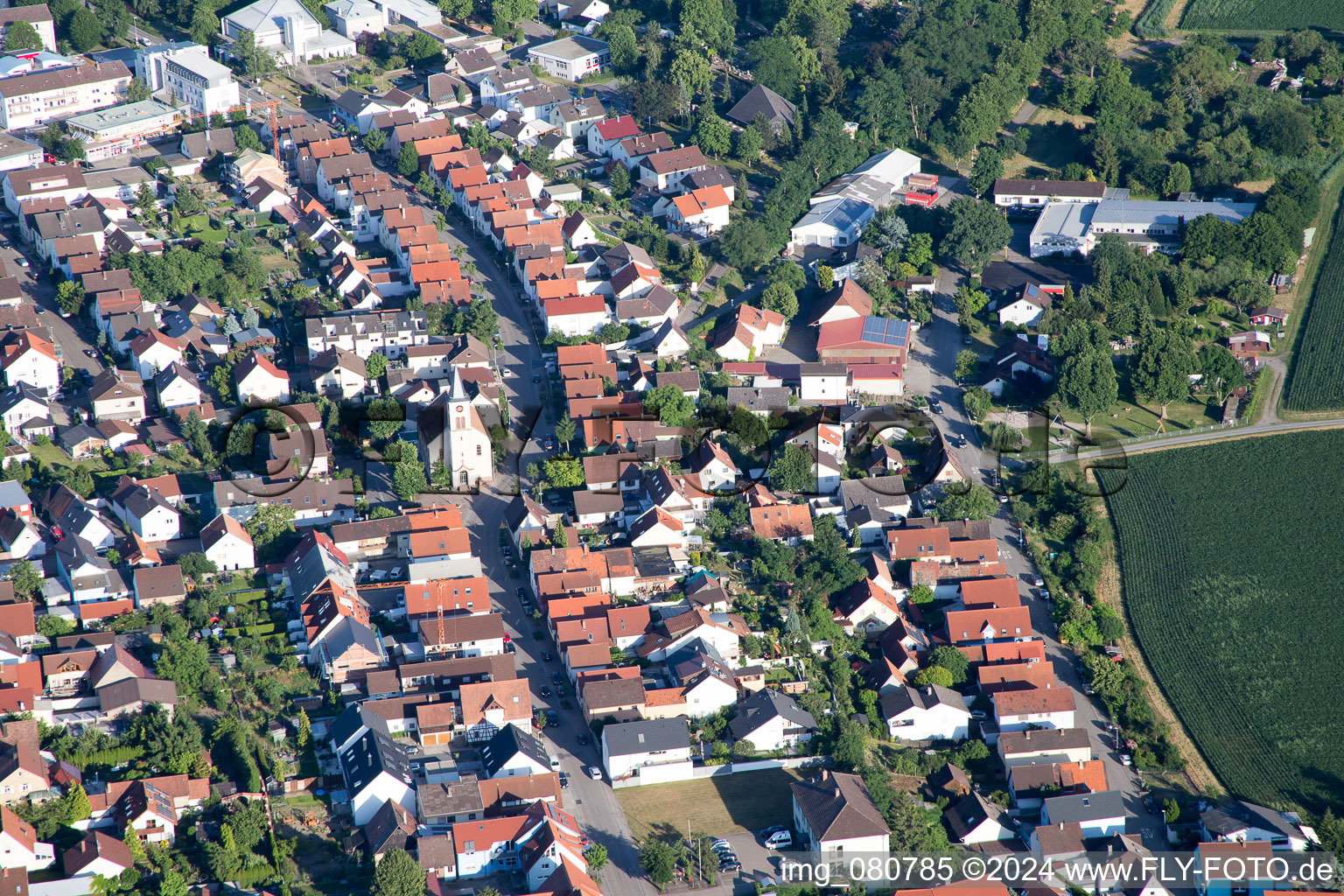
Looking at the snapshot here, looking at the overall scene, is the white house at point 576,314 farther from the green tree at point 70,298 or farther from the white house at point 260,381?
the green tree at point 70,298

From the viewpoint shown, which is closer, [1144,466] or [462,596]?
[462,596]

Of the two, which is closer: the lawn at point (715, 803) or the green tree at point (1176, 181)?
the lawn at point (715, 803)

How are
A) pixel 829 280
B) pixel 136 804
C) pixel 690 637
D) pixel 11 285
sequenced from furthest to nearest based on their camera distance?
pixel 829 280 < pixel 11 285 < pixel 690 637 < pixel 136 804

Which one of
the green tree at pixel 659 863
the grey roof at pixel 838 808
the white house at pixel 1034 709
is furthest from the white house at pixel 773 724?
the white house at pixel 1034 709

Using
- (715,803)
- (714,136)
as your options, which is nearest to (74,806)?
(715,803)

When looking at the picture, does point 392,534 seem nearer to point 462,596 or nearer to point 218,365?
point 462,596

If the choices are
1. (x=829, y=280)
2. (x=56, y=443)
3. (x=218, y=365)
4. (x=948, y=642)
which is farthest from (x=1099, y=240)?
(x=56, y=443)
